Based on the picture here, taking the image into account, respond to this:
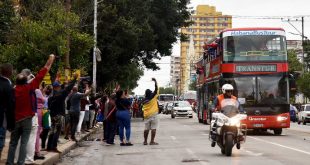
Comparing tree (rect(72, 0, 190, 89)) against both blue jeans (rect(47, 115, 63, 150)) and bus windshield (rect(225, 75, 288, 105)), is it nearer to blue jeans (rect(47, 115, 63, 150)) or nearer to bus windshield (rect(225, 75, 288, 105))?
bus windshield (rect(225, 75, 288, 105))

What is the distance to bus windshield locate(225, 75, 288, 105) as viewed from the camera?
2397 cm

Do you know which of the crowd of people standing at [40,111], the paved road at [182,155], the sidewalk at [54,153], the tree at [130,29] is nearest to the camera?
the crowd of people standing at [40,111]

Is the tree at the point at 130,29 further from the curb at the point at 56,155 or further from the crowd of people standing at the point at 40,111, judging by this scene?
the curb at the point at 56,155

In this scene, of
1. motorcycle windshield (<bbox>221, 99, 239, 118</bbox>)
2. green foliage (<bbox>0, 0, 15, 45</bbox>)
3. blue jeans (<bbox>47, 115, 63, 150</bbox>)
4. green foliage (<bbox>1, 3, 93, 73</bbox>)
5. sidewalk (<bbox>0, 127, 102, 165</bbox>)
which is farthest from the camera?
green foliage (<bbox>0, 0, 15, 45</bbox>)

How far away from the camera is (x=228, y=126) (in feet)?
48.3

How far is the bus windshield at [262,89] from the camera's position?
23969 millimetres

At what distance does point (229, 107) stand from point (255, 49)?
9.65 metres

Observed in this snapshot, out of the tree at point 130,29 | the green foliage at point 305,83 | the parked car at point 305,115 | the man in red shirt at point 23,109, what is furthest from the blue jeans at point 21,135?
the green foliage at point 305,83

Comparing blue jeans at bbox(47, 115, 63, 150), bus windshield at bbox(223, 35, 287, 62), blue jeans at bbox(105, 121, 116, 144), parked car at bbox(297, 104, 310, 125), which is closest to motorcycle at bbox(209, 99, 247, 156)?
blue jeans at bbox(47, 115, 63, 150)

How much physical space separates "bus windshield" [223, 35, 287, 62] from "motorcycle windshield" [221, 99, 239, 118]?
30.0 feet

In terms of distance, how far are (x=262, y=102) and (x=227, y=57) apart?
90.7 inches

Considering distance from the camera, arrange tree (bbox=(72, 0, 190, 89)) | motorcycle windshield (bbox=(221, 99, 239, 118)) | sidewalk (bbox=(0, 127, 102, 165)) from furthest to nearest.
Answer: tree (bbox=(72, 0, 190, 89)) → motorcycle windshield (bbox=(221, 99, 239, 118)) → sidewalk (bbox=(0, 127, 102, 165))

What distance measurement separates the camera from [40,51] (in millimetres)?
22562

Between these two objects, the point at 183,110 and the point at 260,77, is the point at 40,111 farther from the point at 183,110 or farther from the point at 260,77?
the point at 183,110
